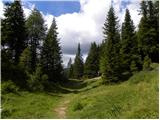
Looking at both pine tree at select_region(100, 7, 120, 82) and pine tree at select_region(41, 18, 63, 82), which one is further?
pine tree at select_region(41, 18, 63, 82)

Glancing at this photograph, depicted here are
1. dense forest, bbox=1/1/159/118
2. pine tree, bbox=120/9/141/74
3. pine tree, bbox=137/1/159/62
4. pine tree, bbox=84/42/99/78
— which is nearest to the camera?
dense forest, bbox=1/1/159/118

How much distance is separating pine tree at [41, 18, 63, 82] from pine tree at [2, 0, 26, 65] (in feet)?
38.7

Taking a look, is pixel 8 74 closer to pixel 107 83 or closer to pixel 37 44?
pixel 107 83

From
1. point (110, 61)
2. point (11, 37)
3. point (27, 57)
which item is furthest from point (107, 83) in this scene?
point (11, 37)

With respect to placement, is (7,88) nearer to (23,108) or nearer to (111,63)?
(23,108)

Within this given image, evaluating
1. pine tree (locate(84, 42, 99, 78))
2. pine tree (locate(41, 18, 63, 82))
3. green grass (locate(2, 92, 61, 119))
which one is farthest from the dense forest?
pine tree (locate(84, 42, 99, 78))

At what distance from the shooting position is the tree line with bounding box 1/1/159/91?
40.6 m

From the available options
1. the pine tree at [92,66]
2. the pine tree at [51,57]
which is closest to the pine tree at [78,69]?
the pine tree at [92,66]

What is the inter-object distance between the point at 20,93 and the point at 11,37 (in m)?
17.7

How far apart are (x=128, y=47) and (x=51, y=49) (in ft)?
52.4

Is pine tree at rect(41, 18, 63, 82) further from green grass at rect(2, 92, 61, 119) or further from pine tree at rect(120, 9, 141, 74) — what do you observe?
green grass at rect(2, 92, 61, 119)

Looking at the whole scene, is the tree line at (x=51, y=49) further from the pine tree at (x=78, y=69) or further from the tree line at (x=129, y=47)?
the pine tree at (x=78, y=69)

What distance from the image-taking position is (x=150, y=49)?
2172 inches

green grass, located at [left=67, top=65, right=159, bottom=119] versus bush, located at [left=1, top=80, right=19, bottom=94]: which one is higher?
bush, located at [left=1, top=80, right=19, bottom=94]
